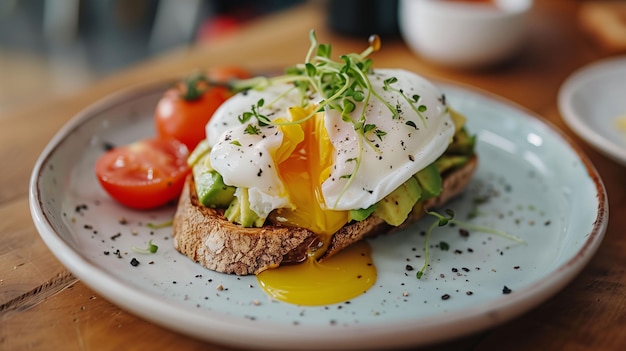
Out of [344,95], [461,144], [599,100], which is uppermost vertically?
[344,95]

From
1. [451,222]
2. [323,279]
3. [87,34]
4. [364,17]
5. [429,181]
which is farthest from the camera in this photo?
[87,34]

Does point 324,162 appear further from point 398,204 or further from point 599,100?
point 599,100

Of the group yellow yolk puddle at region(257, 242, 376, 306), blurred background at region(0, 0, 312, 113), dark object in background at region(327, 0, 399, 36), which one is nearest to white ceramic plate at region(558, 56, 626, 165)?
yellow yolk puddle at region(257, 242, 376, 306)

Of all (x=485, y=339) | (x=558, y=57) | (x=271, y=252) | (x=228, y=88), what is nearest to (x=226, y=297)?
(x=271, y=252)

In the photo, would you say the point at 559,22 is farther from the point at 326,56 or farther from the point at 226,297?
the point at 226,297

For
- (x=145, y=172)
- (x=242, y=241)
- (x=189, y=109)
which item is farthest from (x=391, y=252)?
(x=189, y=109)

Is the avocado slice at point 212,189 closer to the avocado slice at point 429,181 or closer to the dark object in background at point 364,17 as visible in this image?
the avocado slice at point 429,181

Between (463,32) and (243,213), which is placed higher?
(243,213)

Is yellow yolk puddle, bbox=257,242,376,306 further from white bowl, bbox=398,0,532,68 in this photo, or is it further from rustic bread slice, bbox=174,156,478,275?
white bowl, bbox=398,0,532,68
